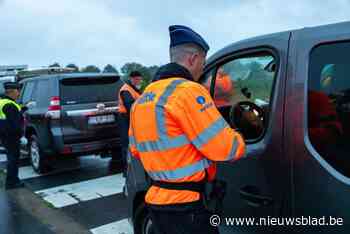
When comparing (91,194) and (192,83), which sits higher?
(192,83)

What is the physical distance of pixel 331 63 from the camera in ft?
6.80

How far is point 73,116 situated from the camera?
665 centimetres

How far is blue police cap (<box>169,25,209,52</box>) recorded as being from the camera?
2109 mm

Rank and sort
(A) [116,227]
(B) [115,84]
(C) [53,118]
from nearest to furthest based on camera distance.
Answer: (A) [116,227], (C) [53,118], (B) [115,84]

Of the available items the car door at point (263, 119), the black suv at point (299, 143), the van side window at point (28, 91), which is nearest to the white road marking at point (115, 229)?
the car door at point (263, 119)

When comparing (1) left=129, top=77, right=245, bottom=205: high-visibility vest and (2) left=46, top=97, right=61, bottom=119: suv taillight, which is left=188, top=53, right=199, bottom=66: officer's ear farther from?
(2) left=46, top=97, right=61, bottom=119: suv taillight

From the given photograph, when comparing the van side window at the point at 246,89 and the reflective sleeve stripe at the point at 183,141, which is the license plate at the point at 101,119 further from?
the reflective sleeve stripe at the point at 183,141

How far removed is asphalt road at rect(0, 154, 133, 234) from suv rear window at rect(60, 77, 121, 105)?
1318 millimetres

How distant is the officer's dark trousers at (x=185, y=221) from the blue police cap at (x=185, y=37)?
86 centimetres

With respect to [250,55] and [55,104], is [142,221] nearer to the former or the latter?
[250,55]

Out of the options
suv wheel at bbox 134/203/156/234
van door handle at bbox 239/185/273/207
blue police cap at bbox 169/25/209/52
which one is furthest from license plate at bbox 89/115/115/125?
blue police cap at bbox 169/25/209/52

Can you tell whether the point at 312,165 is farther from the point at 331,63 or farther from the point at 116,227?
the point at 116,227

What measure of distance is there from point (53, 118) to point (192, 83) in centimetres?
504

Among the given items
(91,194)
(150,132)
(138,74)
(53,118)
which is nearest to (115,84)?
(138,74)
